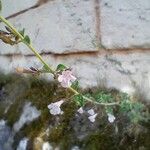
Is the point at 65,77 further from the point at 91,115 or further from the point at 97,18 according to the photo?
the point at 97,18

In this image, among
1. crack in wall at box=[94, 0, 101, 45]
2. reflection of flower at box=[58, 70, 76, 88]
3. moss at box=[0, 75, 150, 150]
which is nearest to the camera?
reflection of flower at box=[58, 70, 76, 88]

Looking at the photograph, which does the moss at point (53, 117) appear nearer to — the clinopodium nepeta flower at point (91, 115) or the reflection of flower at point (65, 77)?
the clinopodium nepeta flower at point (91, 115)

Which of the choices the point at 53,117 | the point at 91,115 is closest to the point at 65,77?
the point at 91,115

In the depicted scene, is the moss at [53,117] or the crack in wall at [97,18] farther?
the crack in wall at [97,18]

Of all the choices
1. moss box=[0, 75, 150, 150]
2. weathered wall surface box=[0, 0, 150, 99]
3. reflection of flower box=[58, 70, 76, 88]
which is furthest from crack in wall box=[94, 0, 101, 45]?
reflection of flower box=[58, 70, 76, 88]

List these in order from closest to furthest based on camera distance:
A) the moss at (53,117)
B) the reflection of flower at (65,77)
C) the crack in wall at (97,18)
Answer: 1. the reflection of flower at (65,77)
2. the moss at (53,117)
3. the crack in wall at (97,18)

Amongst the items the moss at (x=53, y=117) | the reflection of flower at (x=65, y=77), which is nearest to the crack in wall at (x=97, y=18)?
the moss at (x=53, y=117)

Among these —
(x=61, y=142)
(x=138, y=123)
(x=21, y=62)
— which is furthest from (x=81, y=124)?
(x=21, y=62)

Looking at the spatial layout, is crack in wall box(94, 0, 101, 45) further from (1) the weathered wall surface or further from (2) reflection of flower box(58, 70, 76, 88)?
(2) reflection of flower box(58, 70, 76, 88)

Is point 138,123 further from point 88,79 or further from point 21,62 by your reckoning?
point 21,62
